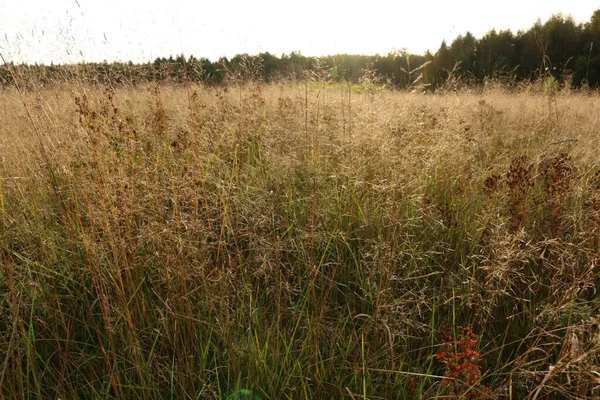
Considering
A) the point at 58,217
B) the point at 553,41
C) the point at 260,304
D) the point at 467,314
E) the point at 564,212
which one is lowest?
the point at 467,314

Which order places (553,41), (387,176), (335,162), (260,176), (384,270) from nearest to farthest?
1. (384,270)
2. (387,176)
3. (260,176)
4. (335,162)
5. (553,41)

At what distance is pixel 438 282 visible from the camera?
183 centimetres

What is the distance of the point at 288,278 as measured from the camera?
5.35 feet

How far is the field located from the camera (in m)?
1.25

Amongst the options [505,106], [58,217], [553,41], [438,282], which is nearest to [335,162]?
[438,282]

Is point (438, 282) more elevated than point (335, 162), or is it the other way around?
point (335, 162)

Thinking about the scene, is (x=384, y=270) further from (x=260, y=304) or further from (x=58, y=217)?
(x=58, y=217)

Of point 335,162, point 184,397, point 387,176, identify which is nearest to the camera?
point 184,397

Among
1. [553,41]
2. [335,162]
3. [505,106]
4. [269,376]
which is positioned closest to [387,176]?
[335,162]

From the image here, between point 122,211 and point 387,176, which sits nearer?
point 122,211

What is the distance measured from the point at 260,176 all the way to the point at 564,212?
1.74 m

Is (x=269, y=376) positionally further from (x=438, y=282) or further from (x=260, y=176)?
(x=260, y=176)

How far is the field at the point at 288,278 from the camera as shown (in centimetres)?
125

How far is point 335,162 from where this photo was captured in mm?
2676
